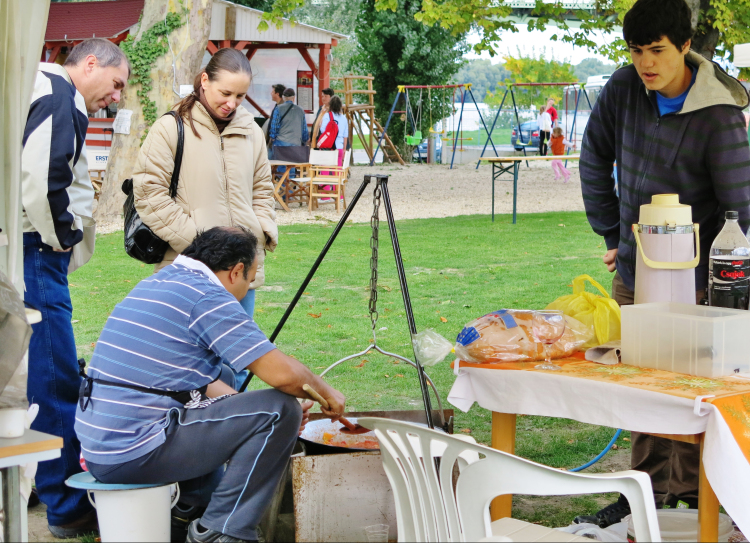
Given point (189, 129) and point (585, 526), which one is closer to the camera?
point (585, 526)

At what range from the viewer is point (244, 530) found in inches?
115

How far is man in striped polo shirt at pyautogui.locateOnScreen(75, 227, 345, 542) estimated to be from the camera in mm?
2793

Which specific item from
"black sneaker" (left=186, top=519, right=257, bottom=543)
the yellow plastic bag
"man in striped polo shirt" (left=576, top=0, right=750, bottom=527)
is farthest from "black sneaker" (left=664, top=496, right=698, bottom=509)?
"black sneaker" (left=186, top=519, right=257, bottom=543)

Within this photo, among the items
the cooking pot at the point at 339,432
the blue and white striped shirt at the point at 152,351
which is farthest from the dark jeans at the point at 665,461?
the blue and white striped shirt at the point at 152,351

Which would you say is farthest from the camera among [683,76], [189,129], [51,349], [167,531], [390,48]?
[390,48]

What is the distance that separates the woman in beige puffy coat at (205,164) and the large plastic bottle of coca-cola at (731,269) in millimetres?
2078

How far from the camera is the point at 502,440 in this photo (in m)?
2.79

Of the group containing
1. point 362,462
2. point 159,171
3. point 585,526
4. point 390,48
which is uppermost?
point 390,48

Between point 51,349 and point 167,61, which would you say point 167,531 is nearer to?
point 51,349

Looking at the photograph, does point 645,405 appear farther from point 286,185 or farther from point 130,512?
point 286,185

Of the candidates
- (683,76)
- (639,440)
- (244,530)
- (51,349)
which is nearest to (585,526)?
(639,440)

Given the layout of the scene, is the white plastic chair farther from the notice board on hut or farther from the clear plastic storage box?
the notice board on hut

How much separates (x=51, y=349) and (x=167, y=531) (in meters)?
0.99

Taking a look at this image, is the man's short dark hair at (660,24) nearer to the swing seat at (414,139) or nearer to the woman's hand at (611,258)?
the woman's hand at (611,258)
